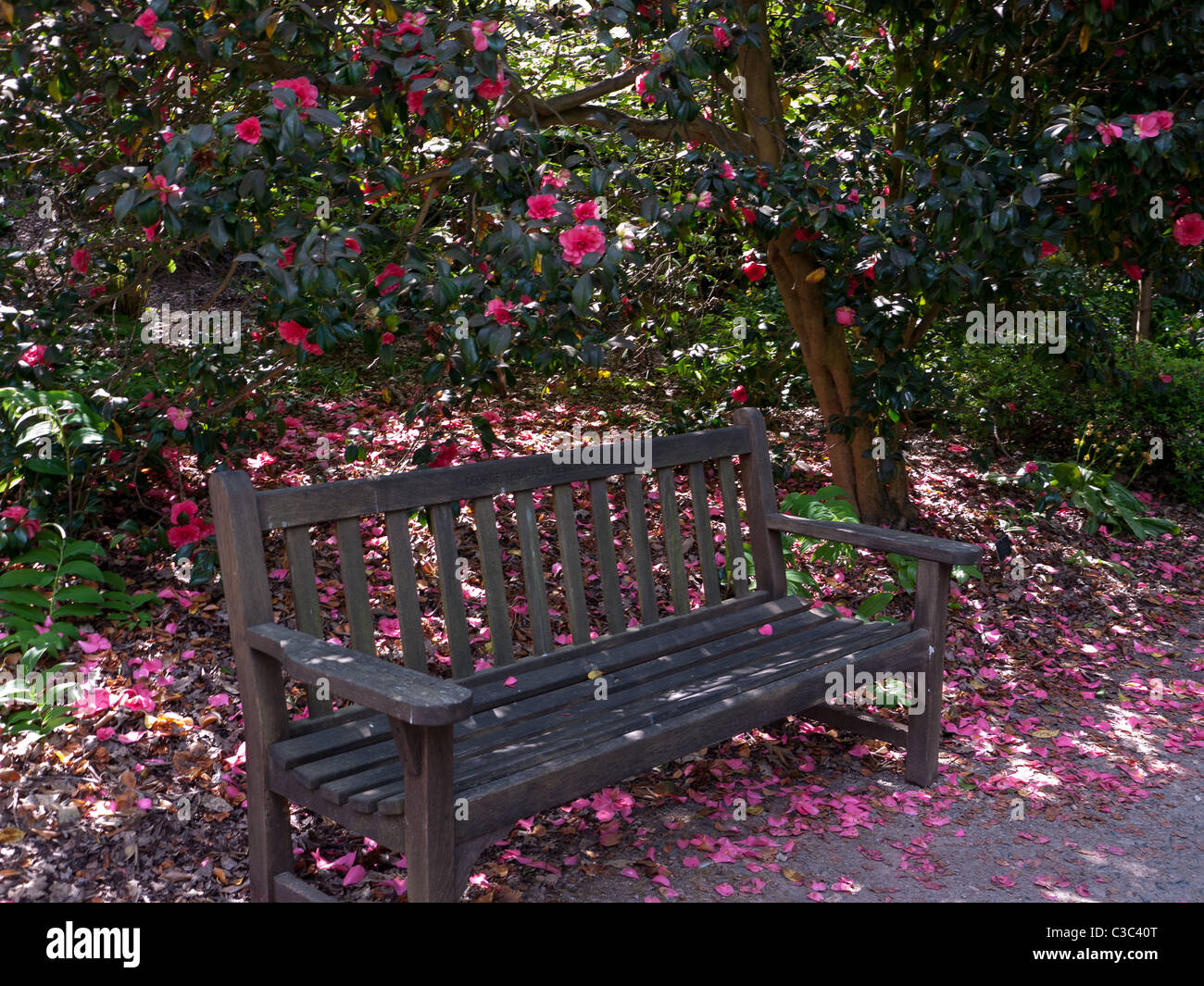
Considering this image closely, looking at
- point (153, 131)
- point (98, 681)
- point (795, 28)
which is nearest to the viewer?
point (98, 681)

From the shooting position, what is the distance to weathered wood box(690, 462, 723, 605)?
3.59 m

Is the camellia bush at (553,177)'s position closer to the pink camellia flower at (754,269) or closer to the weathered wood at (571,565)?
the pink camellia flower at (754,269)

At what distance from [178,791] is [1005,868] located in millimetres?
2387

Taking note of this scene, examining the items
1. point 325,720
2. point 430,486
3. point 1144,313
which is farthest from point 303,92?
point 1144,313

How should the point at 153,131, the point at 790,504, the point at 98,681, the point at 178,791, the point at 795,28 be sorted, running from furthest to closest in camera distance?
the point at 790,504
the point at 795,28
the point at 153,131
the point at 98,681
the point at 178,791

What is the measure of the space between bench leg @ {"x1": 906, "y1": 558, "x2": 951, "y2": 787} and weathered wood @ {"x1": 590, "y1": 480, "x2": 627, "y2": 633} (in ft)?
3.31

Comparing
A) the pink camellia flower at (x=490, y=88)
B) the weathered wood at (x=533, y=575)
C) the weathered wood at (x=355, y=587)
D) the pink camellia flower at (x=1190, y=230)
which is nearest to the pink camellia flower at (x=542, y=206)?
the pink camellia flower at (x=490, y=88)

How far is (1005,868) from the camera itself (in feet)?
10.1

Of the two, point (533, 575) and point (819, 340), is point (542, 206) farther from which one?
point (819, 340)

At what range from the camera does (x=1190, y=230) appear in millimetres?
4043

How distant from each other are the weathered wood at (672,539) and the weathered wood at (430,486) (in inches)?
2.6

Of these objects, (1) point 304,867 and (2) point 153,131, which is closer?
(1) point 304,867

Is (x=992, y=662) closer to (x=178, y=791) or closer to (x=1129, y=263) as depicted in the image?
(x=1129, y=263)

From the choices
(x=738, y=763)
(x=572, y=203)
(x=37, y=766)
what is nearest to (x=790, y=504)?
(x=738, y=763)
